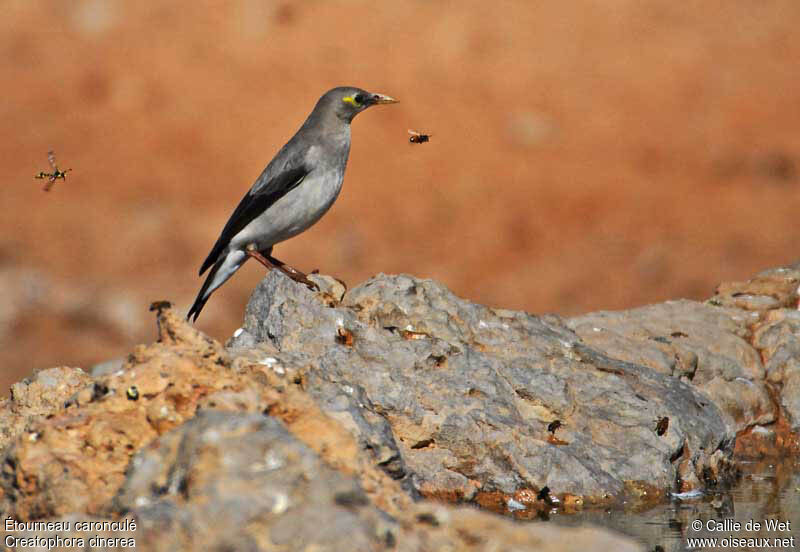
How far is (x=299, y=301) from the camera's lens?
24.8 ft

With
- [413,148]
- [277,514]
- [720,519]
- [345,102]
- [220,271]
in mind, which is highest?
[413,148]

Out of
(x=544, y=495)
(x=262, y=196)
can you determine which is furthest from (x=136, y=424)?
(x=262, y=196)

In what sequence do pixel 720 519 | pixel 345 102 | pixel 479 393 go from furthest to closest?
pixel 345 102 < pixel 479 393 < pixel 720 519

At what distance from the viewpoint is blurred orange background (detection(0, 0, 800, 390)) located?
21141 mm

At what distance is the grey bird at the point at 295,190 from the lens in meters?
9.39

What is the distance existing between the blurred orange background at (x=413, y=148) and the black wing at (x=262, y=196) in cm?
912

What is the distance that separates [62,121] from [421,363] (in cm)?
1985

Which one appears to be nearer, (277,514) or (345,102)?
(277,514)

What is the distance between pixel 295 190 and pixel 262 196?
324 mm

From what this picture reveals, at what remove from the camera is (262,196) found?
9.59 m

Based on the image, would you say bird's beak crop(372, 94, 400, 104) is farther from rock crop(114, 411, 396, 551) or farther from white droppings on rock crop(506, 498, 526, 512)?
rock crop(114, 411, 396, 551)

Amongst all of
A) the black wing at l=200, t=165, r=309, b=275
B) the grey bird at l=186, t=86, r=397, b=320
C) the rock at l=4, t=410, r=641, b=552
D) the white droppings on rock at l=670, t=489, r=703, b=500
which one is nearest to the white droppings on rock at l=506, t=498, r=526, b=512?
the white droppings on rock at l=670, t=489, r=703, b=500

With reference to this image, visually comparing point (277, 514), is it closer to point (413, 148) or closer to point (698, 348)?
point (698, 348)

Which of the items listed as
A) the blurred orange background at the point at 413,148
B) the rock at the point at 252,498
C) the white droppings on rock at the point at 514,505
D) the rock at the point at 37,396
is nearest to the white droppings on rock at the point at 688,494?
the white droppings on rock at the point at 514,505
